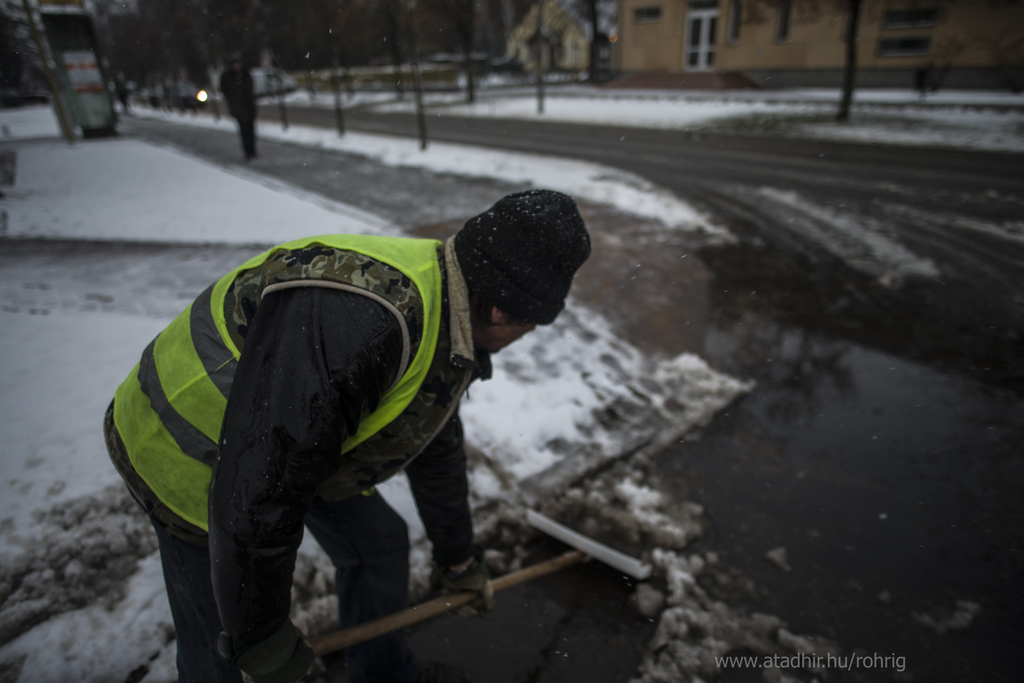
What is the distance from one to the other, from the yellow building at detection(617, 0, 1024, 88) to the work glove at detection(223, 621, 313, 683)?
50.9 feet

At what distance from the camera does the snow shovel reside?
170 cm

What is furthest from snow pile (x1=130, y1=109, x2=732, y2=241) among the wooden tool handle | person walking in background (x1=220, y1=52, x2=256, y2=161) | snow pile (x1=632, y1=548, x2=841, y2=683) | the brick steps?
the brick steps

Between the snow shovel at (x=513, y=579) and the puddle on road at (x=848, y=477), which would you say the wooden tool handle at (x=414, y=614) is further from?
the puddle on road at (x=848, y=477)

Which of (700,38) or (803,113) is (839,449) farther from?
(700,38)

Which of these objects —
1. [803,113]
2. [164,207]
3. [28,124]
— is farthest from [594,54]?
[164,207]

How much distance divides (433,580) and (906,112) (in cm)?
1770

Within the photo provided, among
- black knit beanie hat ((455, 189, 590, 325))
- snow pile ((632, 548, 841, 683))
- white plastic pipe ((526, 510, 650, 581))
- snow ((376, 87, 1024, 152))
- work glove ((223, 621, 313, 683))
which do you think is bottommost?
snow pile ((632, 548, 841, 683))

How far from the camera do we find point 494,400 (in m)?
3.43

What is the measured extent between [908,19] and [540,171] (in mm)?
17553

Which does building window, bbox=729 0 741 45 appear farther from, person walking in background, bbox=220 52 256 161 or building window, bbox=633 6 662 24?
person walking in background, bbox=220 52 256 161

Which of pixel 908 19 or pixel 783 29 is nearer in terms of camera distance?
pixel 908 19

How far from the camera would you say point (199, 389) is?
3.99 ft

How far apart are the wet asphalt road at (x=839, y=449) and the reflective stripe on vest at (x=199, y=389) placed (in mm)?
1304

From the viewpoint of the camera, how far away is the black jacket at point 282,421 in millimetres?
1056
